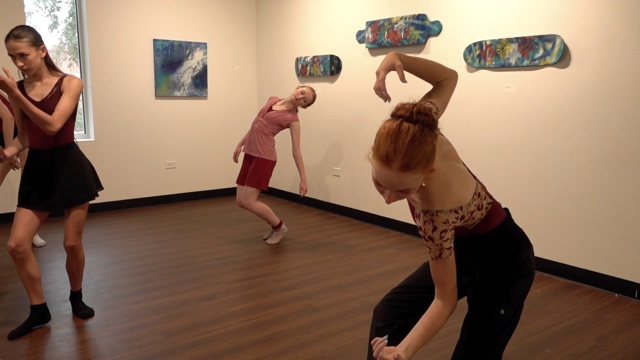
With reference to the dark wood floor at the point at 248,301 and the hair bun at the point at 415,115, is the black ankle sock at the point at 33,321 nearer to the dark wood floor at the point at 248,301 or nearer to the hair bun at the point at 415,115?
the dark wood floor at the point at 248,301

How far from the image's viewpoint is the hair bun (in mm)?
1353

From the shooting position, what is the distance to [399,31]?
4785 mm

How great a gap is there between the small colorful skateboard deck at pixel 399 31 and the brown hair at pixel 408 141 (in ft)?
11.1

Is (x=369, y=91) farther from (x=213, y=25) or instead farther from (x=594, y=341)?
(x=594, y=341)

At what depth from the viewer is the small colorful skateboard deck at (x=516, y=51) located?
371 cm

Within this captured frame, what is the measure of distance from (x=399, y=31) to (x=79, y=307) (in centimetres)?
341

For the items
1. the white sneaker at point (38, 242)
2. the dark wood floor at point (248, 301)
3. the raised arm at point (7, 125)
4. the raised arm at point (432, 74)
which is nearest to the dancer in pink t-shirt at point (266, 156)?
the dark wood floor at point (248, 301)

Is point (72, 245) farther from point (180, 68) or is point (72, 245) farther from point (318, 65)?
point (180, 68)

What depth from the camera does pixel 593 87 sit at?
3564 millimetres

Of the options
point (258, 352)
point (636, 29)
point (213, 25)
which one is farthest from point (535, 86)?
point (213, 25)

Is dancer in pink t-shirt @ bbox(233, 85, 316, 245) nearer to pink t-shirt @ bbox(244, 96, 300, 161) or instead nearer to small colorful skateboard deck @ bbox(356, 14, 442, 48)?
pink t-shirt @ bbox(244, 96, 300, 161)

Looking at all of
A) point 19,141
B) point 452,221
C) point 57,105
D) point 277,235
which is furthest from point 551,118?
point 19,141

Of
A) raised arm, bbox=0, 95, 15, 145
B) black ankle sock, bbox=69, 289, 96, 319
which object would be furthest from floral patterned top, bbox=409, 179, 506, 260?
raised arm, bbox=0, 95, 15, 145

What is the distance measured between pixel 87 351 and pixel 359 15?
12.8 ft
